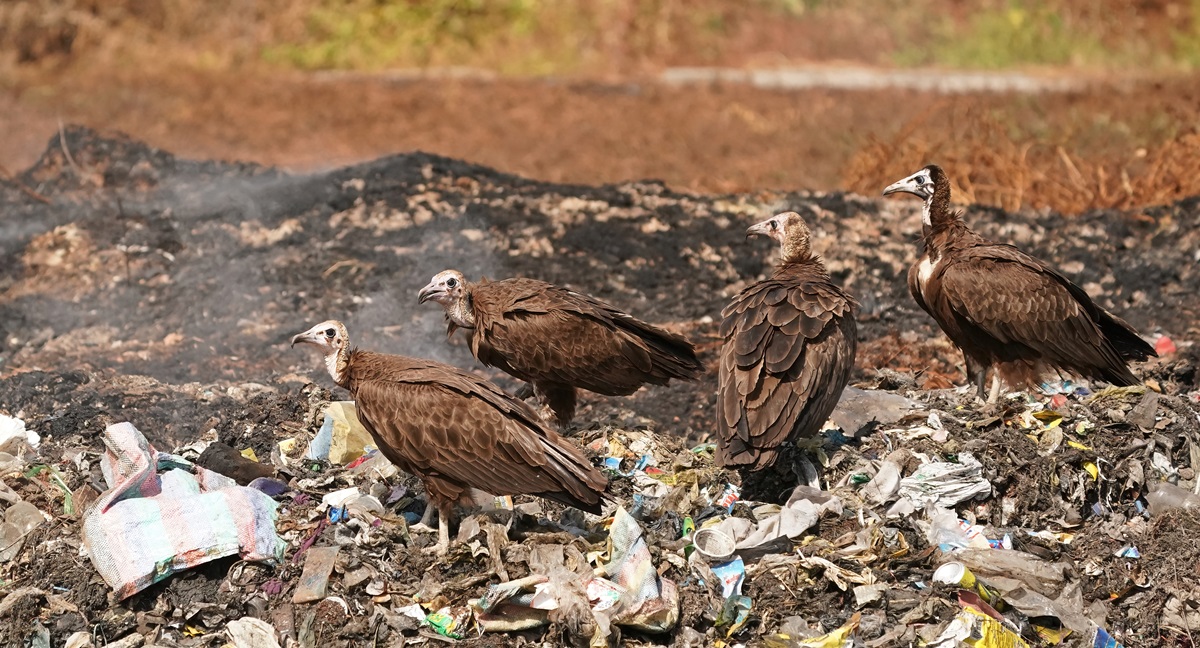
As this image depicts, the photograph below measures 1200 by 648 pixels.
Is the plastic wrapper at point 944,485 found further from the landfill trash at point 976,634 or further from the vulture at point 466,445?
the vulture at point 466,445

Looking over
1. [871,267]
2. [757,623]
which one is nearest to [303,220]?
[871,267]

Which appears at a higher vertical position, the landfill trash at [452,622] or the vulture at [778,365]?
the vulture at [778,365]

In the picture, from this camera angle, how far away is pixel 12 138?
20.5m

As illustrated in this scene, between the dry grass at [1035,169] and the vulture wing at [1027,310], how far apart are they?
650 cm

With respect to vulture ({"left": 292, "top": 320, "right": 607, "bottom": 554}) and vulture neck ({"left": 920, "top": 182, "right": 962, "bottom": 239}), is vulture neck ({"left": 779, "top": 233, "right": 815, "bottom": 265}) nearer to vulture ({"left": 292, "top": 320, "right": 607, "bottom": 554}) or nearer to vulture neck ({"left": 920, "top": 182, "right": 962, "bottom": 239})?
vulture neck ({"left": 920, "top": 182, "right": 962, "bottom": 239})

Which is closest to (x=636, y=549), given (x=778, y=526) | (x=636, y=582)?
(x=636, y=582)

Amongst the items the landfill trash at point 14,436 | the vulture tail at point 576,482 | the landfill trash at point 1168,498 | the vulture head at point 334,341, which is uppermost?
the vulture head at point 334,341

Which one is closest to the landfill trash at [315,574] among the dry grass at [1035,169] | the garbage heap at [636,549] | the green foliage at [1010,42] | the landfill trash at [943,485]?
the garbage heap at [636,549]

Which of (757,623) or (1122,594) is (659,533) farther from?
(1122,594)

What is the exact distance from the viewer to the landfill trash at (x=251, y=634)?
6.18 metres

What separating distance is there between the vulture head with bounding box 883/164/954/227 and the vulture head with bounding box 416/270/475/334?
2.99 metres

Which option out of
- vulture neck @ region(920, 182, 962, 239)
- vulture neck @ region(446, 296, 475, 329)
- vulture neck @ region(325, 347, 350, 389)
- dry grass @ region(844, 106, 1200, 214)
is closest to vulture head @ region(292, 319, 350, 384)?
vulture neck @ region(325, 347, 350, 389)

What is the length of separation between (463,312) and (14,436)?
9.47 ft

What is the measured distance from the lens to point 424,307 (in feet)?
38.6
